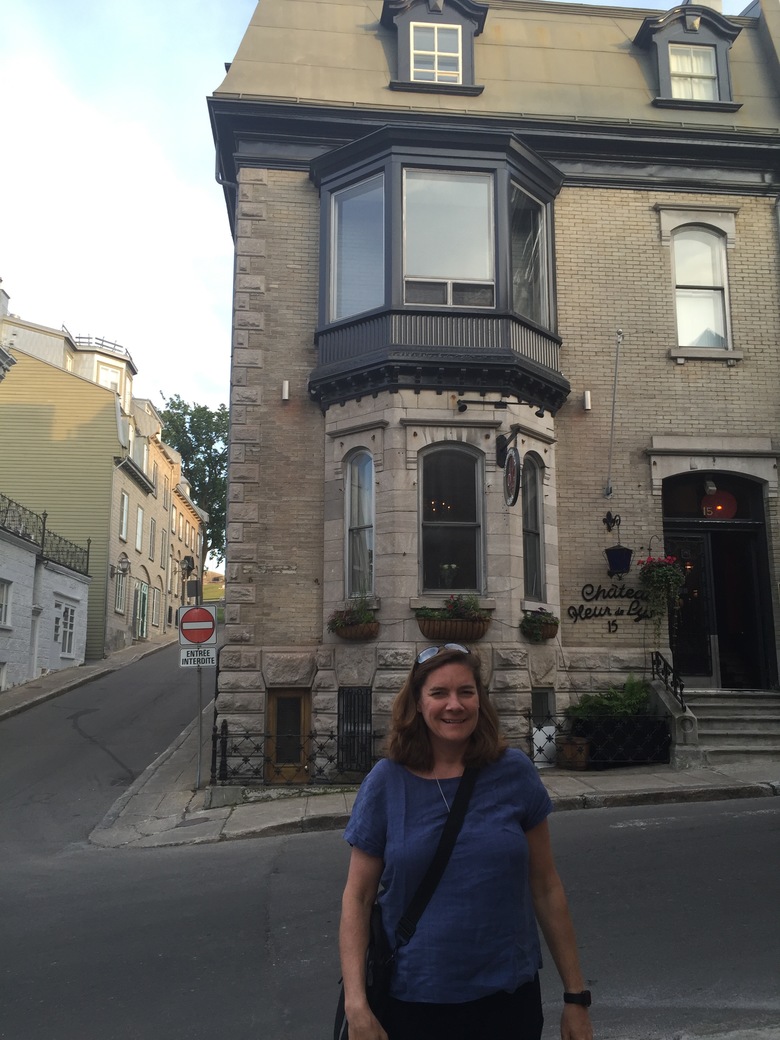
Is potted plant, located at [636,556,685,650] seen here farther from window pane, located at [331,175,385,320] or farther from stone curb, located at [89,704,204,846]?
stone curb, located at [89,704,204,846]

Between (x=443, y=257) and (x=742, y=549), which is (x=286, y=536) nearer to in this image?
(x=443, y=257)

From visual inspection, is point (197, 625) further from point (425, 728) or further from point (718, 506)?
point (425, 728)

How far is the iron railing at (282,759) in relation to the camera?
1316 cm

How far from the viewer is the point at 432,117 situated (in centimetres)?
1539

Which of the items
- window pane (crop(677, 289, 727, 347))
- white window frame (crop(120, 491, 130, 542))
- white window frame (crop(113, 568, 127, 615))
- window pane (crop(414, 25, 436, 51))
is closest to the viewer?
window pane (crop(677, 289, 727, 347))

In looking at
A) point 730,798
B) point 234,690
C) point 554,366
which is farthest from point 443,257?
point 730,798

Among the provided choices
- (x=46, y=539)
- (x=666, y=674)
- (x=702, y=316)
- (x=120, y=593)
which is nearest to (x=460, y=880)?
(x=666, y=674)

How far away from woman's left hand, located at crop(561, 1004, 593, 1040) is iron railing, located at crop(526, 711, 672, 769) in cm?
1048

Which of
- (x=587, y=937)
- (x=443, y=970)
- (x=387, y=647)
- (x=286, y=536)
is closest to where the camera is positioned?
(x=443, y=970)

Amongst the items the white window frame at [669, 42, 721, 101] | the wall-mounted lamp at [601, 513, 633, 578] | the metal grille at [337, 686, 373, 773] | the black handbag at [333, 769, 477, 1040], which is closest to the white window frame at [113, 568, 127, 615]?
the metal grille at [337, 686, 373, 773]

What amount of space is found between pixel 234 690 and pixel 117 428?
2500 cm

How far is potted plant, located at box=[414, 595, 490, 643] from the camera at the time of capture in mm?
13086

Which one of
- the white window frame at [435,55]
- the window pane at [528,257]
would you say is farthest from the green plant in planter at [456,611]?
the white window frame at [435,55]

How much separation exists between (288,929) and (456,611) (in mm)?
6858
